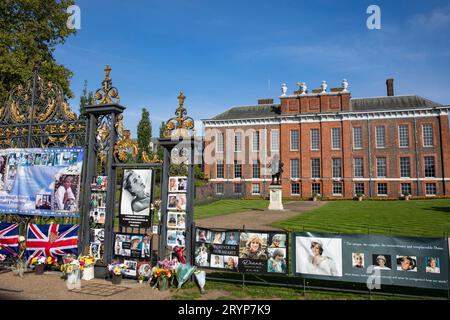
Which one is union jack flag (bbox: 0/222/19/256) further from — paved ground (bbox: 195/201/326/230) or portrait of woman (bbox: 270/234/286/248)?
paved ground (bbox: 195/201/326/230)

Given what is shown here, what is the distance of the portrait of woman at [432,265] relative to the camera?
7043mm

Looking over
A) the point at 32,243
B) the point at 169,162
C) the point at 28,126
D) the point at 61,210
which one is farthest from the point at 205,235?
the point at 28,126

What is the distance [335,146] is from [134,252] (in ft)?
135

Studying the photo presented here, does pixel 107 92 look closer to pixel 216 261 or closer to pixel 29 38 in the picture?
pixel 216 261

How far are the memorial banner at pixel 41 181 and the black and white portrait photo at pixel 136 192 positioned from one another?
1501mm

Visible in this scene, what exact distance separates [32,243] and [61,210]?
138cm

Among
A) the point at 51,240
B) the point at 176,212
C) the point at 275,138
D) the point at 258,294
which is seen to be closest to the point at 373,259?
the point at 258,294

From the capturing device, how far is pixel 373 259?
7.40 meters

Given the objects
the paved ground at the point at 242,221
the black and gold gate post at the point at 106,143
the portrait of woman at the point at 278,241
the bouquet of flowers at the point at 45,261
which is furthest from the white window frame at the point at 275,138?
the portrait of woman at the point at 278,241

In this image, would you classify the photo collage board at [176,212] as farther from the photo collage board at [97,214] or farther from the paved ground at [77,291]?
the photo collage board at [97,214]

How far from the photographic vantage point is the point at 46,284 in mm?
8570

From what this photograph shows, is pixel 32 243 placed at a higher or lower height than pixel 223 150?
lower

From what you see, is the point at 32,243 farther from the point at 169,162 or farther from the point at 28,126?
the point at 169,162

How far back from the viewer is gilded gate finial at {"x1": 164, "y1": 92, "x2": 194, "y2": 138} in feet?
30.1
